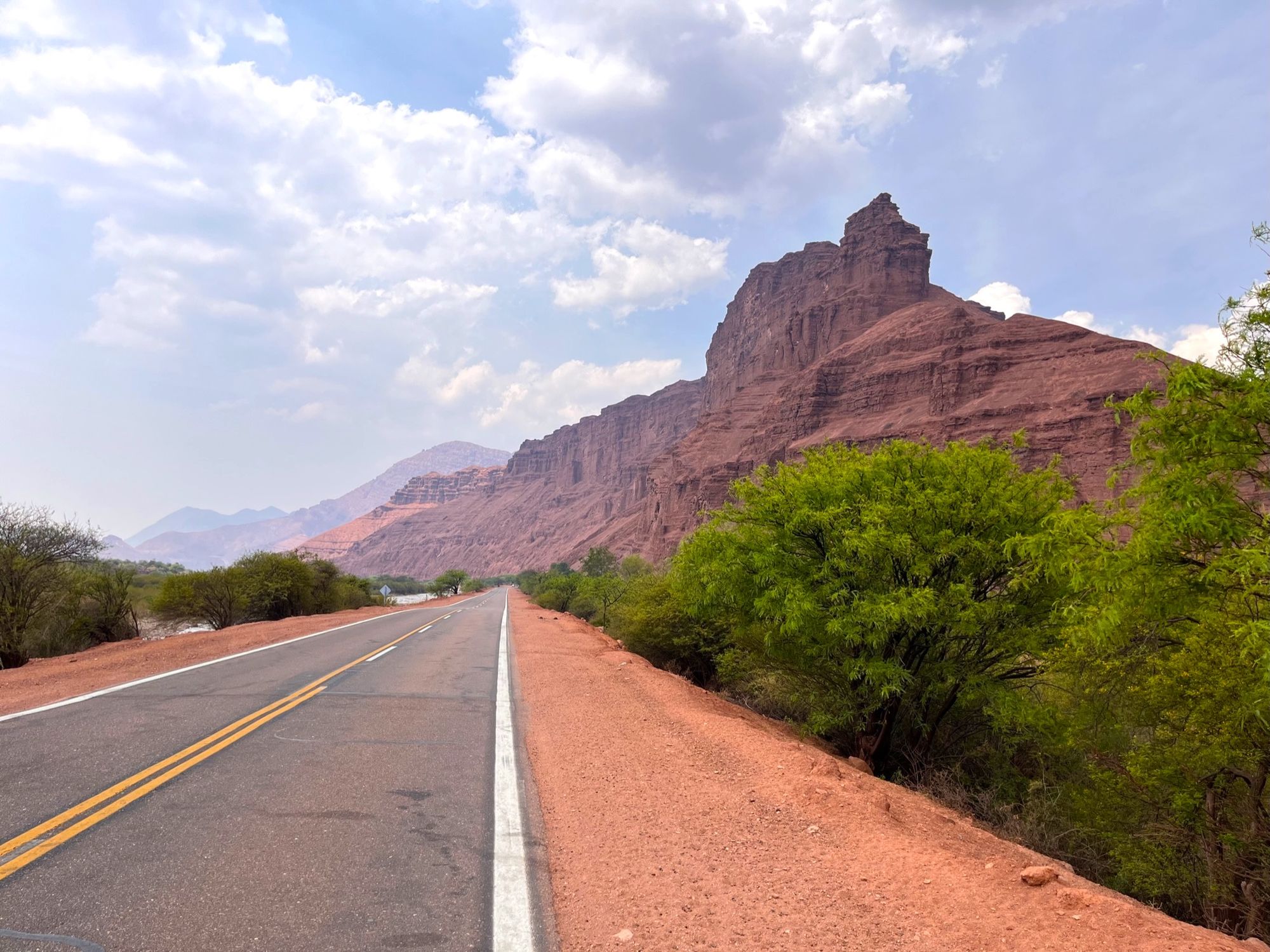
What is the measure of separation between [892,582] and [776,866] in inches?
283

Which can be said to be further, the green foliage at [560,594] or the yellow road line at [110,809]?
the green foliage at [560,594]

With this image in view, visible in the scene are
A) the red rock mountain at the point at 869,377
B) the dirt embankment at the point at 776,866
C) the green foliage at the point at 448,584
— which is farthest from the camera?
the green foliage at the point at 448,584

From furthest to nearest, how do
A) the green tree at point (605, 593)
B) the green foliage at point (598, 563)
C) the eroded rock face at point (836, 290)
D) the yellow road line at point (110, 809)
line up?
the eroded rock face at point (836, 290)
the green foliage at point (598, 563)
the green tree at point (605, 593)
the yellow road line at point (110, 809)

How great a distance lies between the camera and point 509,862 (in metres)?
4.25

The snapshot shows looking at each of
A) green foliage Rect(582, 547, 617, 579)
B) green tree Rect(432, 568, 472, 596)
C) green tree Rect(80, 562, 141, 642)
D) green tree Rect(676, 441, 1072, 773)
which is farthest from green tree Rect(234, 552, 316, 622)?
green tree Rect(432, 568, 472, 596)

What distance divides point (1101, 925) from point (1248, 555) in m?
3.55

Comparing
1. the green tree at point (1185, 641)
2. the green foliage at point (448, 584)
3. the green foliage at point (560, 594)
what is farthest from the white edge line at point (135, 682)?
the green foliage at point (448, 584)

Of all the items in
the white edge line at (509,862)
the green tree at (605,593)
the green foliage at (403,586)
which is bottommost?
the green foliage at (403,586)

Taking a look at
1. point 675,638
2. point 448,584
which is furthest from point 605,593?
point 448,584

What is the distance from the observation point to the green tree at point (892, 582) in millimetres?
10234

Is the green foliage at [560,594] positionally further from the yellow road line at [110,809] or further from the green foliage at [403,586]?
the green foliage at [403,586]

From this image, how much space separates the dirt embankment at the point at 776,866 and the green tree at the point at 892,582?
3.28m

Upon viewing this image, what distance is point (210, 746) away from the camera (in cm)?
652

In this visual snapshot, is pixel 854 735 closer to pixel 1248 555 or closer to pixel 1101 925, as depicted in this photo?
pixel 1248 555
